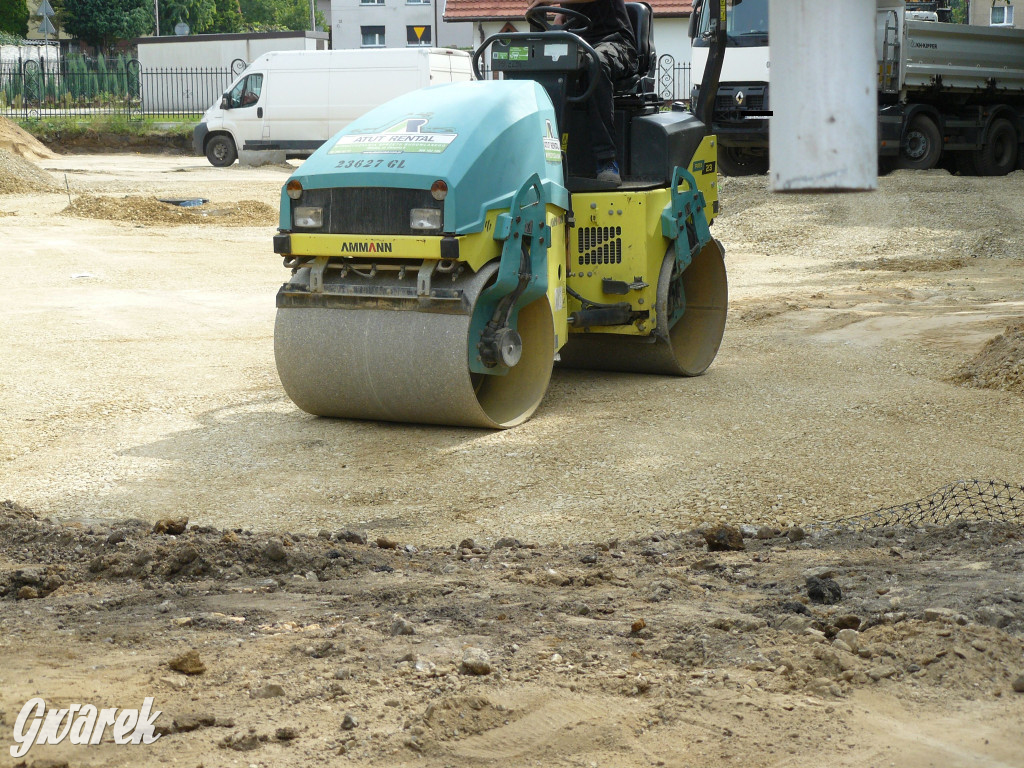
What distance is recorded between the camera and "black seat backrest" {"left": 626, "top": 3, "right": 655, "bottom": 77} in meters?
7.61

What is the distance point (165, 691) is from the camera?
10.2 feet

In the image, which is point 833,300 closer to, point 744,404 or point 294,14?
point 744,404

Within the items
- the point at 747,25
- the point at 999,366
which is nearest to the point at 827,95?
the point at 999,366

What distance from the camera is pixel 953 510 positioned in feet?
16.9

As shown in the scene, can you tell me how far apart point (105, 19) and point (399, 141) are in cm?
6366

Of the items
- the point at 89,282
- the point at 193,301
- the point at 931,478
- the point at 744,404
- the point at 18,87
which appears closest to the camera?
the point at 931,478

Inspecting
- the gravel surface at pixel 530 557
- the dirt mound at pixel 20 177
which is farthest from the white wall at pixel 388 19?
the gravel surface at pixel 530 557

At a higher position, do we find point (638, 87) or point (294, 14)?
point (294, 14)

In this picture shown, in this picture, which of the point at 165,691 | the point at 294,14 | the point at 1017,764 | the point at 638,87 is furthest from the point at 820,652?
the point at 294,14

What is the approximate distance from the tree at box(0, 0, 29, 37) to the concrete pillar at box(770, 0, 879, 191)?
2506 inches

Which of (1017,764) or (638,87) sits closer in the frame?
(1017,764)

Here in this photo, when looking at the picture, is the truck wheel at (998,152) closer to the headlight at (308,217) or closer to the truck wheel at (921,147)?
the truck wheel at (921,147)

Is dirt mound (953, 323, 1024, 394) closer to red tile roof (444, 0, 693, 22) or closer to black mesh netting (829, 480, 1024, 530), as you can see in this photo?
black mesh netting (829, 480, 1024, 530)

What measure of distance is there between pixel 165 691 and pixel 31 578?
4.03ft
